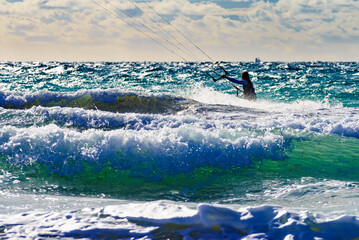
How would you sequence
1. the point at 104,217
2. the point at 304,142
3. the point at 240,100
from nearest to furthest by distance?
the point at 104,217 → the point at 304,142 → the point at 240,100

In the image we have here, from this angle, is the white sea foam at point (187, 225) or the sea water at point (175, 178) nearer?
the white sea foam at point (187, 225)

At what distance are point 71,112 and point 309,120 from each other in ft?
19.5

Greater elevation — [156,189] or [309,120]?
[309,120]

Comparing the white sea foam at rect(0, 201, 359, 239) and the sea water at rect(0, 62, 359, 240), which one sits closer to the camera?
Answer: the white sea foam at rect(0, 201, 359, 239)

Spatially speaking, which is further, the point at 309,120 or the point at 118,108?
the point at 118,108

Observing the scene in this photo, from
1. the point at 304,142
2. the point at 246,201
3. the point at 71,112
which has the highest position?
the point at 71,112

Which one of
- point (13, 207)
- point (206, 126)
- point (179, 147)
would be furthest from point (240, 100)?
point (13, 207)

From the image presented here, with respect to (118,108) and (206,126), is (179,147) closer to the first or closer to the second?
(206,126)

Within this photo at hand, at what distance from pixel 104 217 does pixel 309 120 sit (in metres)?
6.80

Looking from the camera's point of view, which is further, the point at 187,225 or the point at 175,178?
the point at 175,178

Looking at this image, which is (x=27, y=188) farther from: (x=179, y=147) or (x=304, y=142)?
(x=304, y=142)

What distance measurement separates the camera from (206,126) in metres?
8.27

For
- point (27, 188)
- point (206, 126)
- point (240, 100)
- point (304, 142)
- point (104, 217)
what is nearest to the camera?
point (104, 217)

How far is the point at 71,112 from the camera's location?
948 centimetres
